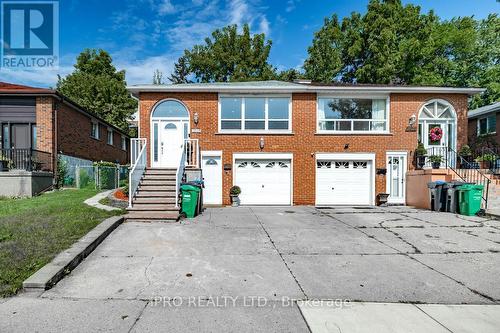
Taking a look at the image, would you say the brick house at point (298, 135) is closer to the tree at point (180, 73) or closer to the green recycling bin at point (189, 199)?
the green recycling bin at point (189, 199)

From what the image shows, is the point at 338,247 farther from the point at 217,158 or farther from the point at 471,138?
the point at 471,138

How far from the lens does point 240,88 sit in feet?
42.4

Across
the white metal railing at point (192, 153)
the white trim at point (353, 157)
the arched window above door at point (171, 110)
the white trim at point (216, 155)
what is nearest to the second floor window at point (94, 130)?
the arched window above door at point (171, 110)

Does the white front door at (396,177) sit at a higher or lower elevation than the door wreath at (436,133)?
lower

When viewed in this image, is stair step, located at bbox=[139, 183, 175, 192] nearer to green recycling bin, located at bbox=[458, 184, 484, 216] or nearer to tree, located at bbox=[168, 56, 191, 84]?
green recycling bin, located at bbox=[458, 184, 484, 216]

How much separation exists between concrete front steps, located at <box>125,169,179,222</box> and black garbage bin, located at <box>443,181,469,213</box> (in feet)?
33.0

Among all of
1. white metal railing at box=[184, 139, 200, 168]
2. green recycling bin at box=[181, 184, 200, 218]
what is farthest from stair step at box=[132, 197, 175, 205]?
white metal railing at box=[184, 139, 200, 168]

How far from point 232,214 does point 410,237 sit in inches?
220

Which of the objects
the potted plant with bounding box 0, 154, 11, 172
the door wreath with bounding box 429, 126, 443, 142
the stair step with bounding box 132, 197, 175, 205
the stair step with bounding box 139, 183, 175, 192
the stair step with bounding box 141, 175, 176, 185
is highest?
the door wreath with bounding box 429, 126, 443, 142

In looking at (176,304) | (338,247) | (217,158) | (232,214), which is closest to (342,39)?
(217,158)

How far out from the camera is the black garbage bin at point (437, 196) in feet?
35.9

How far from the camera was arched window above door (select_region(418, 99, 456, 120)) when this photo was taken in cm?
1353

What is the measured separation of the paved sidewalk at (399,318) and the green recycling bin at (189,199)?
6.05m

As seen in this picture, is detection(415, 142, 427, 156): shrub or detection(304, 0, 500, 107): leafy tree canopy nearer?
detection(415, 142, 427, 156): shrub
